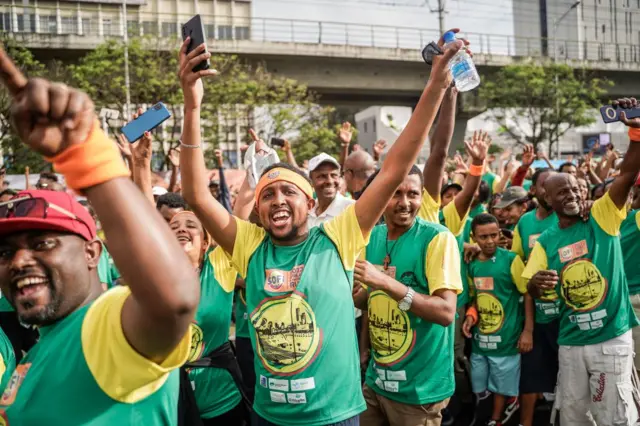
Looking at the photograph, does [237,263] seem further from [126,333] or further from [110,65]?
[110,65]

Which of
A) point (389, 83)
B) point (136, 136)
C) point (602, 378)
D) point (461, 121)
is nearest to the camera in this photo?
point (136, 136)

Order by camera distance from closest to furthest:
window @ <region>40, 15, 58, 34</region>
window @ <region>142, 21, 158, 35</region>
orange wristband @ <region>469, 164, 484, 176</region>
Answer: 1. orange wristband @ <region>469, 164, 484, 176</region>
2. window @ <region>142, 21, 158, 35</region>
3. window @ <region>40, 15, 58, 34</region>

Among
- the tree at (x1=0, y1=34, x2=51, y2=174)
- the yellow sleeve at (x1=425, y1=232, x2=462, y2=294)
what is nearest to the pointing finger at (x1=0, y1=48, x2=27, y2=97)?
the yellow sleeve at (x1=425, y1=232, x2=462, y2=294)

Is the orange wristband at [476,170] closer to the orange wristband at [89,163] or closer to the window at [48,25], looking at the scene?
the orange wristband at [89,163]

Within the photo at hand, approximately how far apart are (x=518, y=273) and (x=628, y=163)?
4.67ft

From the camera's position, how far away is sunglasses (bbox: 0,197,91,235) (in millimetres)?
1570

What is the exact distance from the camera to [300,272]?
9.14 ft

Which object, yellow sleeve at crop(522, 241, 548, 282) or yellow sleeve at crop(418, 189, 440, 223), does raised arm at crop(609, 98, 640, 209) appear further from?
yellow sleeve at crop(418, 189, 440, 223)

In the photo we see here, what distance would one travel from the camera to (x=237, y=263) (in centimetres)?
304

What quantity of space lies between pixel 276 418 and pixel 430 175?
223cm

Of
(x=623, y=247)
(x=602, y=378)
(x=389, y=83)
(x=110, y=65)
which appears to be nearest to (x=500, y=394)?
(x=602, y=378)

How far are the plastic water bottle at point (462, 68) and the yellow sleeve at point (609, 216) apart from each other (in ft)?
5.76

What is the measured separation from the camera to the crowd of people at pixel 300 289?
136 cm

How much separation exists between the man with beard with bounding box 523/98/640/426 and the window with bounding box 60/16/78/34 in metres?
44.4
